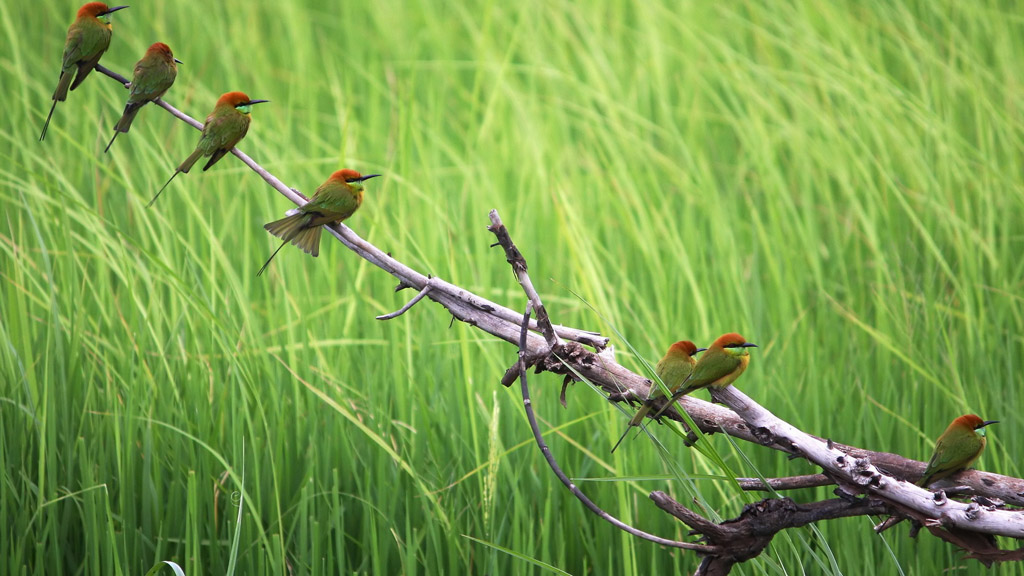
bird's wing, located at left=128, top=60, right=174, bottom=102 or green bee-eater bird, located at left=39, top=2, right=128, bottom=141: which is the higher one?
green bee-eater bird, located at left=39, top=2, right=128, bottom=141

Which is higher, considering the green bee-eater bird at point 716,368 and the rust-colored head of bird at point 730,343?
the rust-colored head of bird at point 730,343

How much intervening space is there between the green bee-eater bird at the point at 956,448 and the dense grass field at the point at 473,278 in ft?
0.86

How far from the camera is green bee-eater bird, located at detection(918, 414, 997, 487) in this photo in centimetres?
131

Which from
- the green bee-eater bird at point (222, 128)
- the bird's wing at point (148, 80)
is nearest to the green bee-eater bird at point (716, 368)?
the green bee-eater bird at point (222, 128)

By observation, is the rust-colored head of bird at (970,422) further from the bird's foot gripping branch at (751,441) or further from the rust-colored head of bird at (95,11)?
the rust-colored head of bird at (95,11)

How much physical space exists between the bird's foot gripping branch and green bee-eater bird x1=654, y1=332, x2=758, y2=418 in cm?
2

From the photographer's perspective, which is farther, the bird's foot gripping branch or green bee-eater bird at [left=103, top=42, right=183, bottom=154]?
green bee-eater bird at [left=103, top=42, right=183, bottom=154]

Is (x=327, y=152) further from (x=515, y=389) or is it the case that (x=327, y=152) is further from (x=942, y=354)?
(x=942, y=354)

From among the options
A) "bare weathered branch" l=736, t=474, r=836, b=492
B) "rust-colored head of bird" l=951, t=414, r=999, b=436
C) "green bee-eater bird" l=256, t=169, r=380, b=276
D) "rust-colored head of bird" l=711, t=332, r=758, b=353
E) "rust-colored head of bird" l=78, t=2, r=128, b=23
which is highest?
"rust-colored head of bird" l=78, t=2, r=128, b=23

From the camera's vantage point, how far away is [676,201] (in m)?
4.49

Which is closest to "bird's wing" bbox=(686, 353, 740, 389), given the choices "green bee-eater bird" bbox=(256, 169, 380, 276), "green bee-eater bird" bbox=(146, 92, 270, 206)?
"green bee-eater bird" bbox=(256, 169, 380, 276)

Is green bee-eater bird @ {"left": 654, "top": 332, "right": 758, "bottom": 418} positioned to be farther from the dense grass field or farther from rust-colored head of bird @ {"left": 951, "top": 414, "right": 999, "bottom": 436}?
rust-colored head of bird @ {"left": 951, "top": 414, "right": 999, "bottom": 436}

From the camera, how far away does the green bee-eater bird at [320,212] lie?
1.37m

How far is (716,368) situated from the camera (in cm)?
131
